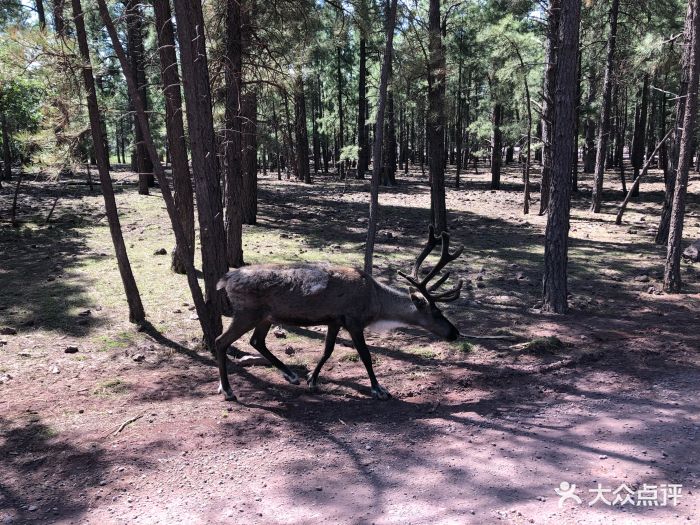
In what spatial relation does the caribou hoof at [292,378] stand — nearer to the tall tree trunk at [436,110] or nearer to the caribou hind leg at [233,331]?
the caribou hind leg at [233,331]

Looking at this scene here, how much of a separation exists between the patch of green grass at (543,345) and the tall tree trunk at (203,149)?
5172 millimetres

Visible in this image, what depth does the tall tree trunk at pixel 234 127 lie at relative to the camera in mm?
10812

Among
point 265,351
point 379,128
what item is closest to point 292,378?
point 265,351

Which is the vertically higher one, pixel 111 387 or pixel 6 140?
pixel 6 140

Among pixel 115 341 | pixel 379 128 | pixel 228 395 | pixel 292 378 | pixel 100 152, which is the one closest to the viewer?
pixel 228 395

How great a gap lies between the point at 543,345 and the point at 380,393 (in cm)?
324

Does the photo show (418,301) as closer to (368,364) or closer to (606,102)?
(368,364)

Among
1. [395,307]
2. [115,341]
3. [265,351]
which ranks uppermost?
[395,307]

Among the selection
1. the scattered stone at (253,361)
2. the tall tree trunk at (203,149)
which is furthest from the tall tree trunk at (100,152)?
the scattered stone at (253,361)

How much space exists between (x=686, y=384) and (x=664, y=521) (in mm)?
3574

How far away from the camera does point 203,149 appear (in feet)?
26.5

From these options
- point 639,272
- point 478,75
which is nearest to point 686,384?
point 639,272

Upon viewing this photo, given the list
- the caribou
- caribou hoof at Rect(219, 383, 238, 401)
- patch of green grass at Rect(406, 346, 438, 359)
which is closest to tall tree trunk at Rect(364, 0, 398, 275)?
patch of green grass at Rect(406, 346, 438, 359)

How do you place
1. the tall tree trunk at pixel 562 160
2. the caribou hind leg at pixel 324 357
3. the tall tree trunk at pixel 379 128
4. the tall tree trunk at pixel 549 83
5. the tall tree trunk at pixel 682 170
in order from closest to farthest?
the caribou hind leg at pixel 324 357 → the tall tree trunk at pixel 562 160 → the tall tree trunk at pixel 379 128 → the tall tree trunk at pixel 682 170 → the tall tree trunk at pixel 549 83
